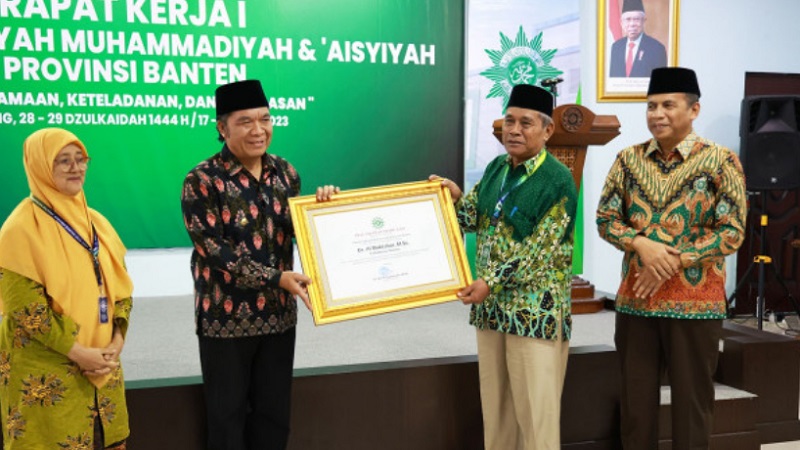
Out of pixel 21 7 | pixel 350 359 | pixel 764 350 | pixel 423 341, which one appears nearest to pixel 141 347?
pixel 350 359

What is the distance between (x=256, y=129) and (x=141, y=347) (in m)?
2.10

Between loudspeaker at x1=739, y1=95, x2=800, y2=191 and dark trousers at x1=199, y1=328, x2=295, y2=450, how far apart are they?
408 centimetres

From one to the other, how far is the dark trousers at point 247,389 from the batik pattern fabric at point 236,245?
0.06 m

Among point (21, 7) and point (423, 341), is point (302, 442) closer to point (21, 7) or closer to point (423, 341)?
point (423, 341)

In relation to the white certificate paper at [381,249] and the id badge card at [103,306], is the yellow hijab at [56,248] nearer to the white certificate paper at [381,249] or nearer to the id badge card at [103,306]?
the id badge card at [103,306]

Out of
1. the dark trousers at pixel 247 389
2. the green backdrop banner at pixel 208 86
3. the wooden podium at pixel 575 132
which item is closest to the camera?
the dark trousers at pixel 247 389

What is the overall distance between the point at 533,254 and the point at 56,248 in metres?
1.28

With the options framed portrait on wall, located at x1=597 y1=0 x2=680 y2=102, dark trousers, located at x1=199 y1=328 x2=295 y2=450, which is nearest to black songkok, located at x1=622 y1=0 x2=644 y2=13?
framed portrait on wall, located at x1=597 y1=0 x2=680 y2=102

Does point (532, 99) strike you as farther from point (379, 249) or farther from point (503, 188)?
point (379, 249)

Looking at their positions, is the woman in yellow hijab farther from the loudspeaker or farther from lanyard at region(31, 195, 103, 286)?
the loudspeaker

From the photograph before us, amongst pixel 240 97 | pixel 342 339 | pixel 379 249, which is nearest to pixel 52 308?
pixel 240 97

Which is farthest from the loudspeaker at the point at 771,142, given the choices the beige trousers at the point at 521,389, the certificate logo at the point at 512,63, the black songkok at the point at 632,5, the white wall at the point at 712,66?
the beige trousers at the point at 521,389

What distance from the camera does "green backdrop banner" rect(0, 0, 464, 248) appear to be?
4.50 metres

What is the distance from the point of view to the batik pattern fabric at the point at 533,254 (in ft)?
6.73
